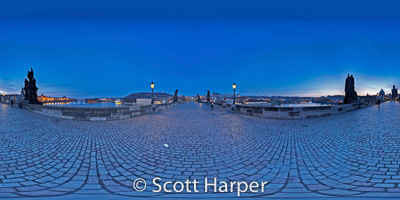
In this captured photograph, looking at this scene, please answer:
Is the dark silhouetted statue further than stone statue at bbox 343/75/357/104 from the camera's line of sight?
No

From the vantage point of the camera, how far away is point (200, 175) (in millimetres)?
2996

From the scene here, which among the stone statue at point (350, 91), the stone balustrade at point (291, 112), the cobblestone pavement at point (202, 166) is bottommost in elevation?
the cobblestone pavement at point (202, 166)

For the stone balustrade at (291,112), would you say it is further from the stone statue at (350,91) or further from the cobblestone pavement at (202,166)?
the stone statue at (350,91)

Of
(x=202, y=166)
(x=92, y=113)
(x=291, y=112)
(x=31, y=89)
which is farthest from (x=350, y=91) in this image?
(x=31, y=89)

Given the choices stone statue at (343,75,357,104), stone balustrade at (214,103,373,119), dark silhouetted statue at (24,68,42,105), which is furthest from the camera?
stone statue at (343,75,357,104)

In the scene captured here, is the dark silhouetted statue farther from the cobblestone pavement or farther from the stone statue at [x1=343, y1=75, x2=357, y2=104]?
the stone statue at [x1=343, y1=75, x2=357, y2=104]

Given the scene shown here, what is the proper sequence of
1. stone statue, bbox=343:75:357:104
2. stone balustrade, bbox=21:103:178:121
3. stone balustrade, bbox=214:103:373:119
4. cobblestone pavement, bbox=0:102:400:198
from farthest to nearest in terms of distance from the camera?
1. stone statue, bbox=343:75:357:104
2. stone balustrade, bbox=214:103:373:119
3. stone balustrade, bbox=21:103:178:121
4. cobblestone pavement, bbox=0:102:400:198

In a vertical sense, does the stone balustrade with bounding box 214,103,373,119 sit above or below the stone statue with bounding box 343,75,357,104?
below

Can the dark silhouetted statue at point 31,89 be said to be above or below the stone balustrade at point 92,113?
above

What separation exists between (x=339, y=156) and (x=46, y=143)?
27.8 feet

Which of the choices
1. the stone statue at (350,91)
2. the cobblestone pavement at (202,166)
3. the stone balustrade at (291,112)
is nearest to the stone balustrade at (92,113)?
the cobblestone pavement at (202,166)

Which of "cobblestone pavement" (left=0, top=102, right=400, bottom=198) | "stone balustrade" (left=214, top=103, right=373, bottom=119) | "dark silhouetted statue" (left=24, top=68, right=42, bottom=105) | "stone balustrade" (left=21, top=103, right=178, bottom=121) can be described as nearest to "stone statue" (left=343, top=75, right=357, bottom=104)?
"stone balustrade" (left=214, top=103, right=373, bottom=119)

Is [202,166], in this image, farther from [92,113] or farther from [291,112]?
[291,112]

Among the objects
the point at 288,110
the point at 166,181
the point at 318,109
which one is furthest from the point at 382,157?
the point at 318,109
